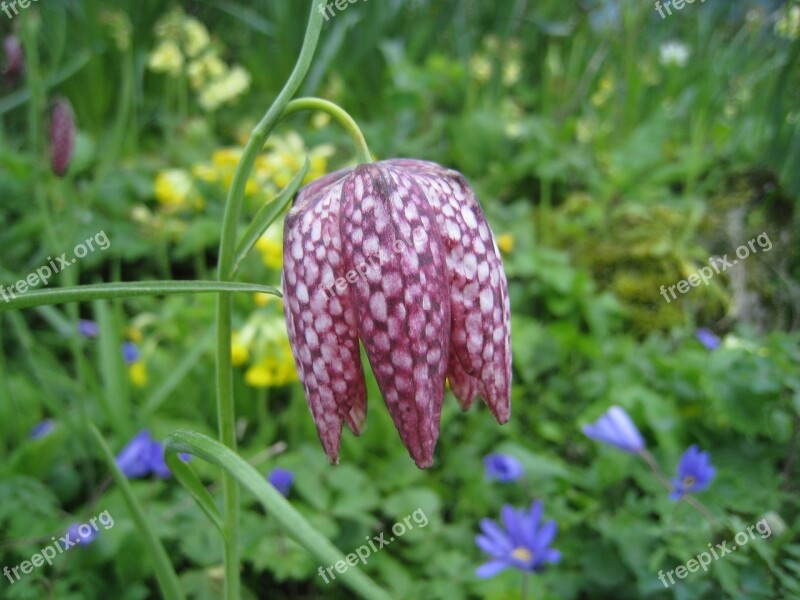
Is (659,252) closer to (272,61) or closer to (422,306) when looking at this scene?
(422,306)

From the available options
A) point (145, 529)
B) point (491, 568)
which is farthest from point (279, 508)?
point (491, 568)

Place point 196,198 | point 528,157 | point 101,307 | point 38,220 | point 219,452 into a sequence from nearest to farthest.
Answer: point 219,452, point 101,307, point 196,198, point 38,220, point 528,157

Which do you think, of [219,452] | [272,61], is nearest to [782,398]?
[219,452]

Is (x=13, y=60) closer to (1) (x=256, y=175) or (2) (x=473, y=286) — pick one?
(1) (x=256, y=175)

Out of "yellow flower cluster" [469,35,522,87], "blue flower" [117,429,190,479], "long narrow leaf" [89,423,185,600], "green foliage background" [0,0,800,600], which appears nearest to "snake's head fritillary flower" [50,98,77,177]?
"green foliage background" [0,0,800,600]

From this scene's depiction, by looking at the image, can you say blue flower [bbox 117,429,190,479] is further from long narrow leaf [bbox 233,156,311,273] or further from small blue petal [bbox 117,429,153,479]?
long narrow leaf [bbox 233,156,311,273]

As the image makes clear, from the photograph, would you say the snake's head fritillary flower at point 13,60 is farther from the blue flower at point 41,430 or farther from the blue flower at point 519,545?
the blue flower at point 519,545
